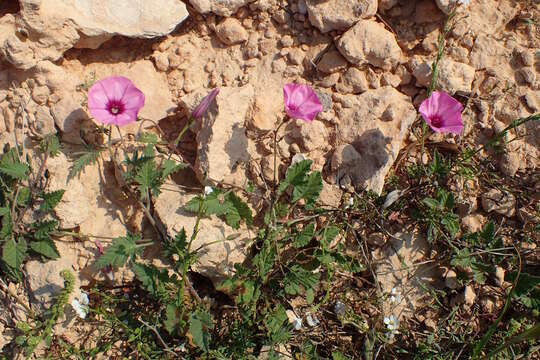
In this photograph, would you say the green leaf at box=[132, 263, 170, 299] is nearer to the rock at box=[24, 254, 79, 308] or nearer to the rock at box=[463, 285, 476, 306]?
the rock at box=[24, 254, 79, 308]

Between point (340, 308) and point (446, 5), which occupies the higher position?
point (446, 5)

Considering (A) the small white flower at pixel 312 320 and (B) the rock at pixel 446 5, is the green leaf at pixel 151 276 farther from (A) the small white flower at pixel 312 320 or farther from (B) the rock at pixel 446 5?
(B) the rock at pixel 446 5

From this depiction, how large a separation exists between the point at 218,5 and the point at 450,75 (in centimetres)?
135

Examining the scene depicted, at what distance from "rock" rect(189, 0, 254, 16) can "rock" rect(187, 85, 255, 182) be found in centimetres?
46

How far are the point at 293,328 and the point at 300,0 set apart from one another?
182cm

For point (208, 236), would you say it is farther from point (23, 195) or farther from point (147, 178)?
point (23, 195)

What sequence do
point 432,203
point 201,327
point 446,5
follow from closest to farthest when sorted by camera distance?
point 201,327 < point 432,203 < point 446,5

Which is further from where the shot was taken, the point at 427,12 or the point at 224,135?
the point at 427,12

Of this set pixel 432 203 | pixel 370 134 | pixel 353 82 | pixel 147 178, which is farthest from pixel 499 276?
pixel 147 178

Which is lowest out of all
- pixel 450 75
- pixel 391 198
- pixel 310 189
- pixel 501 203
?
pixel 501 203

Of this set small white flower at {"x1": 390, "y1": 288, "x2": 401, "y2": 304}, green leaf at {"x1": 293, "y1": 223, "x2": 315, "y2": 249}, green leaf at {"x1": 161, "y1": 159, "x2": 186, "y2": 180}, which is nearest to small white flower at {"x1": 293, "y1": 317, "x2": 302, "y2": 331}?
green leaf at {"x1": 293, "y1": 223, "x2": 315, "y2": 249}

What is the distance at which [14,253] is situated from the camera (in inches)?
105

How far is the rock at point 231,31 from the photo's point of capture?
298cm

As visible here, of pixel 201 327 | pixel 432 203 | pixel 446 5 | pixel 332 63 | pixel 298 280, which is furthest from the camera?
pixel 332 63
